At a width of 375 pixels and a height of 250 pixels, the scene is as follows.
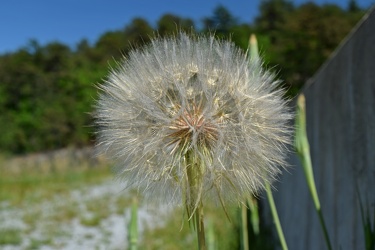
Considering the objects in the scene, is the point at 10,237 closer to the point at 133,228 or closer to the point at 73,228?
the point at 73,228

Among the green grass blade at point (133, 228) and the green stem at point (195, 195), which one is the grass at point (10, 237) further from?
the green stem at point (195, 195)

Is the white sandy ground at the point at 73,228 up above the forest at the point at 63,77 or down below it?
below

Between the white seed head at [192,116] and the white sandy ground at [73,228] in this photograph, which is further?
the white sandy ground at [73,228]

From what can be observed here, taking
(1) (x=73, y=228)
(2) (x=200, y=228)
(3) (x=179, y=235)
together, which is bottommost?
(2) (x=200, y=228)

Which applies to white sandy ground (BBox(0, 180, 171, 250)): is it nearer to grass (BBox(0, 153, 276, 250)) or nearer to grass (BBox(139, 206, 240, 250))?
grass (BBox(0, 153, 276, 250))

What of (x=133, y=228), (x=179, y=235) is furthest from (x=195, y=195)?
(x=179, y=235)

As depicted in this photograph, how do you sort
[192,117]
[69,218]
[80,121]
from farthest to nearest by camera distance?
[80,121] < [69,218] < [192,117]

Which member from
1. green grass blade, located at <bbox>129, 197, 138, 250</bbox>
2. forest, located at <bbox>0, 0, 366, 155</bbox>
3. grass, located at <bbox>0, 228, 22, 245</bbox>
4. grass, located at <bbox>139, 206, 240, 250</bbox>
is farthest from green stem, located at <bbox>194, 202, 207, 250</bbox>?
forest, located at <bbox>0, 0, 366, 155</bbox>

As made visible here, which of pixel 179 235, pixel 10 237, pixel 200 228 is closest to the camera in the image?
pixel 200 228

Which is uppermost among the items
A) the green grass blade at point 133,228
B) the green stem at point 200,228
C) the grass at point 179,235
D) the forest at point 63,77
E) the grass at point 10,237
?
the forest at point 63,77

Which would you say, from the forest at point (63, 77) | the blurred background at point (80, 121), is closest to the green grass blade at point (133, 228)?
the blurred background at point (80, 121)
